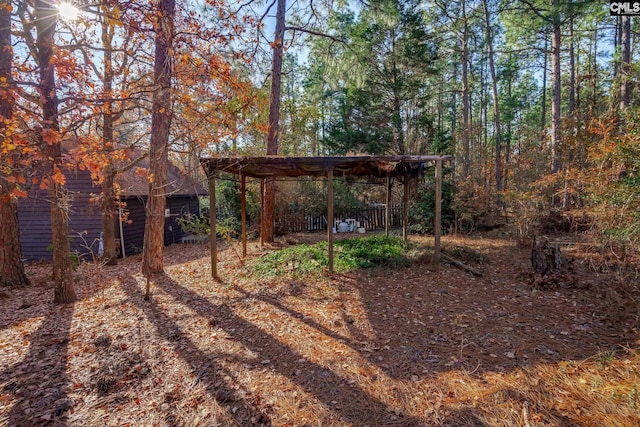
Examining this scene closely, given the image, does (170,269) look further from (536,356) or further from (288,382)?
(536,356)

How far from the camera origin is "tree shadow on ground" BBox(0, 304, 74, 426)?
98.1 inches

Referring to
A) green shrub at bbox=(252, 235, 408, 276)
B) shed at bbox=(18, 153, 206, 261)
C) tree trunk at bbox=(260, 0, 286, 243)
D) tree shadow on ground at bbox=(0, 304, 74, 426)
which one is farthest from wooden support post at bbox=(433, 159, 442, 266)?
shed at bbox=(18, 153, 206, 261)

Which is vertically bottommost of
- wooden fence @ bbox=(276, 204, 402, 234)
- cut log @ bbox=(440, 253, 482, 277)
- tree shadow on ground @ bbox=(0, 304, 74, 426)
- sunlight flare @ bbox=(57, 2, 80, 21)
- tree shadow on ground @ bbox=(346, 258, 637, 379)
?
tree shadow on ground @ bbox=(0, 304, 74, 426)

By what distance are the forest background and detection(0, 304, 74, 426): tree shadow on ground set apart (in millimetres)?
1668

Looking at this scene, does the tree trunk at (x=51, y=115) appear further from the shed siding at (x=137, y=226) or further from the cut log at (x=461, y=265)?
the cut log at (x=461, y=265)

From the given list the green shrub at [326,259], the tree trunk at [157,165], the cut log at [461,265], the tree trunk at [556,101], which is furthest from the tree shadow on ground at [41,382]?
the tree trunk at [556,101]

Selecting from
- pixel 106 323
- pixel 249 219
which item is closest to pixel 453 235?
pixel 249 219

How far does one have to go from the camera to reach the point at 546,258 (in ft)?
18.5

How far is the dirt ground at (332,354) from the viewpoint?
2.45m

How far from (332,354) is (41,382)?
2890 millimetres

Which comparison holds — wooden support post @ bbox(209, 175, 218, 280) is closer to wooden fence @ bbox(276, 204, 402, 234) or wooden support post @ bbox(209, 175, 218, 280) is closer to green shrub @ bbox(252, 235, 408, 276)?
green shrub @ bbox(252, 235, 408, 276)

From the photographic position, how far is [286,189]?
12930 mm

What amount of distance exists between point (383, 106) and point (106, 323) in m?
15.4

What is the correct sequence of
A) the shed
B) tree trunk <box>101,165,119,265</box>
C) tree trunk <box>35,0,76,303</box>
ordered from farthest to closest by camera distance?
the shed < tree trunk <box>101,165,119,265</box> < tree trunk <box>35,0,76,303</box>
